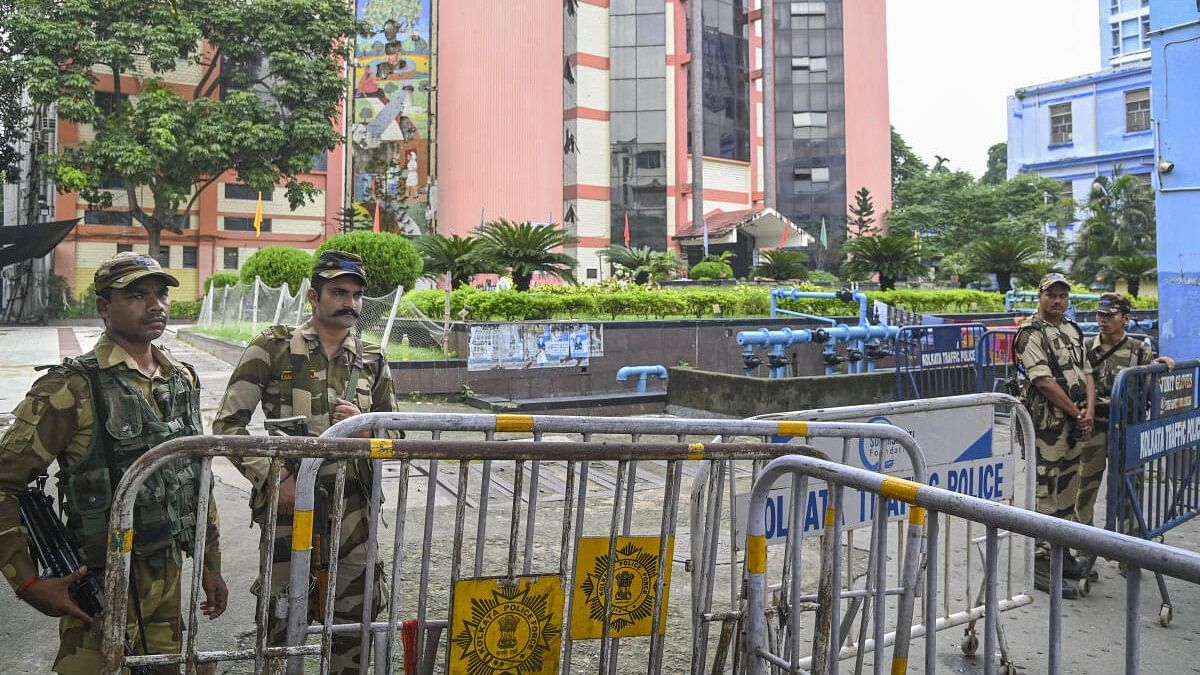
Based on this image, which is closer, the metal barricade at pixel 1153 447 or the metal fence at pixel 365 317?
the metal barricade at pixel 1153 447

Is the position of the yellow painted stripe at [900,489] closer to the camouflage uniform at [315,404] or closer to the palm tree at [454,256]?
the camouflage uniform at [315,404]

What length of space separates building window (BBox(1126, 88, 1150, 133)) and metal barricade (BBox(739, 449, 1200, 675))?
52.4 meters

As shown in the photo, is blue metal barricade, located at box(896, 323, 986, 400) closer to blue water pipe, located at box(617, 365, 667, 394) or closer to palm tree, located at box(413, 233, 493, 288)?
blue water pipe, located at box(617, 365, 667, 394)

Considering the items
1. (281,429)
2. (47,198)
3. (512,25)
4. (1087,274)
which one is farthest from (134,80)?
(1087,274)

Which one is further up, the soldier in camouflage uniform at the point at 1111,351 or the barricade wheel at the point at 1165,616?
the soldier in camouflage uniform at the point at 1111,351

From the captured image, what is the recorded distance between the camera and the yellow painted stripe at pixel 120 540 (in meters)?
2.22

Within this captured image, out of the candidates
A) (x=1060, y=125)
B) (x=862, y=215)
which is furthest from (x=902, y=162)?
(x=862, y=215)

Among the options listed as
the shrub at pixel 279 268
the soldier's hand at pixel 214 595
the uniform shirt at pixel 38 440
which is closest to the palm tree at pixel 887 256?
the shrub at pixel 279 268

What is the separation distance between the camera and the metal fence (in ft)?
41.3

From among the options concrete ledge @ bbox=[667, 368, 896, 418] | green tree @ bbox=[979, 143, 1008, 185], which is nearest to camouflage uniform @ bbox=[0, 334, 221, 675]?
concrete ledge @ bbox=[667, 368, 896, 418]

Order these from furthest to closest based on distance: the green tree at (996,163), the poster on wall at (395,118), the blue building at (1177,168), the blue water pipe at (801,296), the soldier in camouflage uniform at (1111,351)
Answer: the green tree at (996,163) → the poster on wall at (395,118) → the blue water pipe at (801,296) → the blue building at (1177,168) → the soldier in camouflage uniform at (1111,351)

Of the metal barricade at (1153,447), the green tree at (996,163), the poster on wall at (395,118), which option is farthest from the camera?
the green tree at (996,163)

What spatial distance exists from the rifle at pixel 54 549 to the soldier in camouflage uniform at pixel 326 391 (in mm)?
587

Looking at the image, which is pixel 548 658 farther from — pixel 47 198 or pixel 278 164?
pixel 47 198
